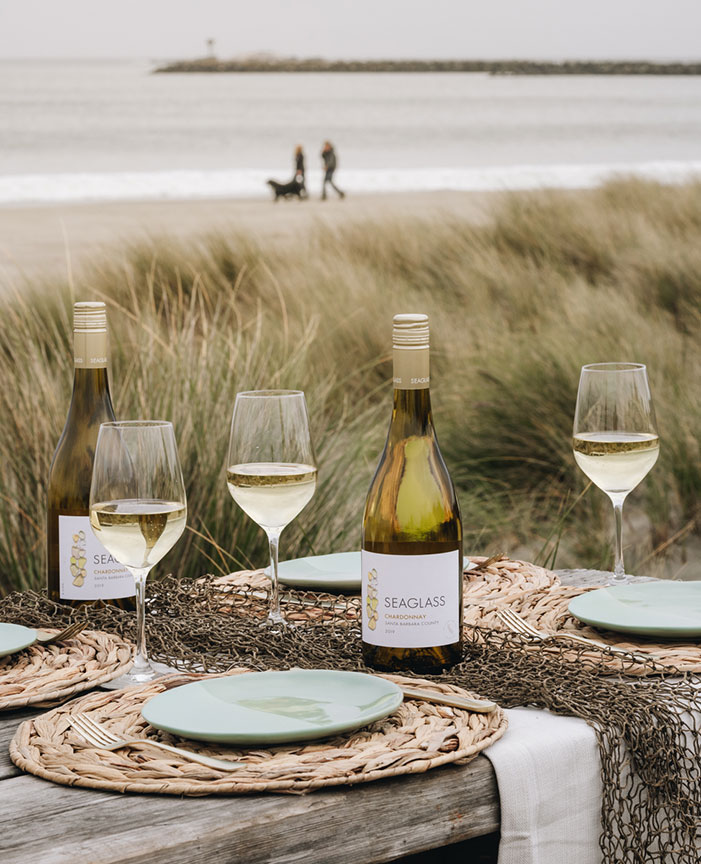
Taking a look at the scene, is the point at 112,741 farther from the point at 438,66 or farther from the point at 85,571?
the point at 438,66

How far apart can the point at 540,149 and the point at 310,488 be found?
42464mm

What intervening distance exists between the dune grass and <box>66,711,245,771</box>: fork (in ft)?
4.40

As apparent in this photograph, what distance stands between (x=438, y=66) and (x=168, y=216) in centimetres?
6476

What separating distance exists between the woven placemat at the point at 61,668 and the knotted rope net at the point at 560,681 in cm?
6

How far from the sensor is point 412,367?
127 centimetres

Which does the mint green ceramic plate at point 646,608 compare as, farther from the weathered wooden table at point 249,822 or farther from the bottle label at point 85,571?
the bottle label at point 85,571

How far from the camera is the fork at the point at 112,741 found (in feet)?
3.20

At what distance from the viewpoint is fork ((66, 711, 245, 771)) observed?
0.98 metres

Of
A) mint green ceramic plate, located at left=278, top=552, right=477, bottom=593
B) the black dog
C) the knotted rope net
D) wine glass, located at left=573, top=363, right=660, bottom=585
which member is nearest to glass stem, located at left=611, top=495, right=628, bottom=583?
wine glass, located at left=573, top=363, right=660, bottom=585

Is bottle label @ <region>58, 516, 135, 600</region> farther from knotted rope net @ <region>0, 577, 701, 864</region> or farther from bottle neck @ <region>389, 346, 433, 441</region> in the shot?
bottle neck @ <region>389, 346, 433, 441</region>

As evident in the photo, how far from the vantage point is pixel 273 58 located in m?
77.0

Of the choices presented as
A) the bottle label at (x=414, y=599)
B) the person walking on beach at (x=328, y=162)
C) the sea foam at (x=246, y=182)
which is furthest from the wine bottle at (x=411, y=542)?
the person walking on beach at (x=328, y=162)

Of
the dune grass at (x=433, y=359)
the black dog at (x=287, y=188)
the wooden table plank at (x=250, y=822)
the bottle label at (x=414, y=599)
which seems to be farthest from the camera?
the black dog at (x=287, y=188)

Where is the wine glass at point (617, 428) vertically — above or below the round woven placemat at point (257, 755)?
above
